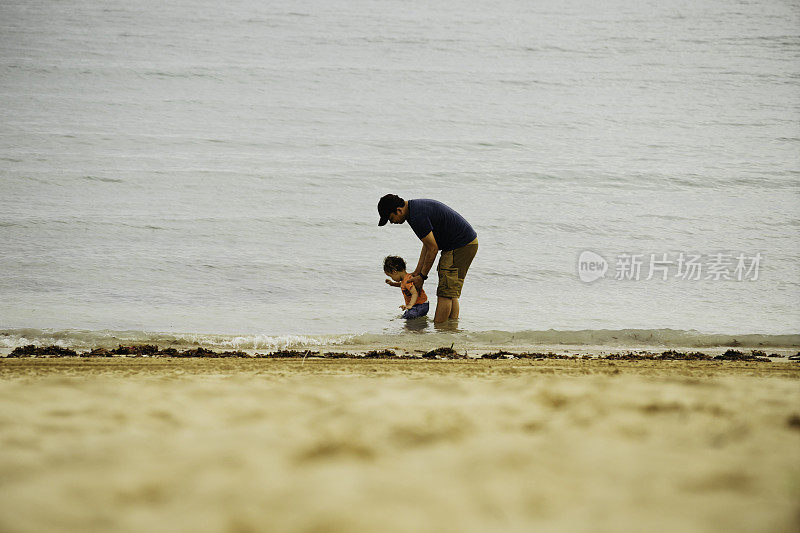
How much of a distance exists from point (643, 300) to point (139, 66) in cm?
1273

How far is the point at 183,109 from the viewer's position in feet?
43.3

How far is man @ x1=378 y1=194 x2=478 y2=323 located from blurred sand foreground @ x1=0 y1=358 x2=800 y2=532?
6.47 feet

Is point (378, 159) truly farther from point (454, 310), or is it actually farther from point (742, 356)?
point (742, 356)

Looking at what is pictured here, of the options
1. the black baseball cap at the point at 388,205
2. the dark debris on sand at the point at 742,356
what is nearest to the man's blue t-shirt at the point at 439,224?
the black baseball cap at the point at 388,205

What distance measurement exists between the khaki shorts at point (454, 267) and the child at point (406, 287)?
8.3 inches

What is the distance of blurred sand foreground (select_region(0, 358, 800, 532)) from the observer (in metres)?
1.87

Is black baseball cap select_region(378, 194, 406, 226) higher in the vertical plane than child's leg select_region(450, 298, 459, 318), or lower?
higher

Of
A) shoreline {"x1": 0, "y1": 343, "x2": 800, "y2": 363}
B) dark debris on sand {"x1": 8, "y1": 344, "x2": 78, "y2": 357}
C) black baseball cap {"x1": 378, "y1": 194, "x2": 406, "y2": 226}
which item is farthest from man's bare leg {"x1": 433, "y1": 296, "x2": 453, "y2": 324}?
dark debris on sand {"x1": 8, "y1": 344, "x2": 78, "y2": 357}

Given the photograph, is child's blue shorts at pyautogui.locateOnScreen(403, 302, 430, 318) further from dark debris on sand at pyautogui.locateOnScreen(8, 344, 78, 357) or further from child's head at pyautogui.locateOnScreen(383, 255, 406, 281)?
dark debris on sand at pyautogui.locateOnScreen(8, 344, 78, 357)

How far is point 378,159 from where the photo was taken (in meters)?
11.8

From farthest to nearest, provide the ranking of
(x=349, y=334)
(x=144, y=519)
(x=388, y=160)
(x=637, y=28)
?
(x=637, y=28) → (x=388, y=160) → (x=349, y=334) → (x=144, y=519)

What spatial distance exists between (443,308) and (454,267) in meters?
0.42

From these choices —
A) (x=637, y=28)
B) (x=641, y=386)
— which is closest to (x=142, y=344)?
(x=641, y=386)

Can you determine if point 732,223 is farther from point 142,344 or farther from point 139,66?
point 139,66
